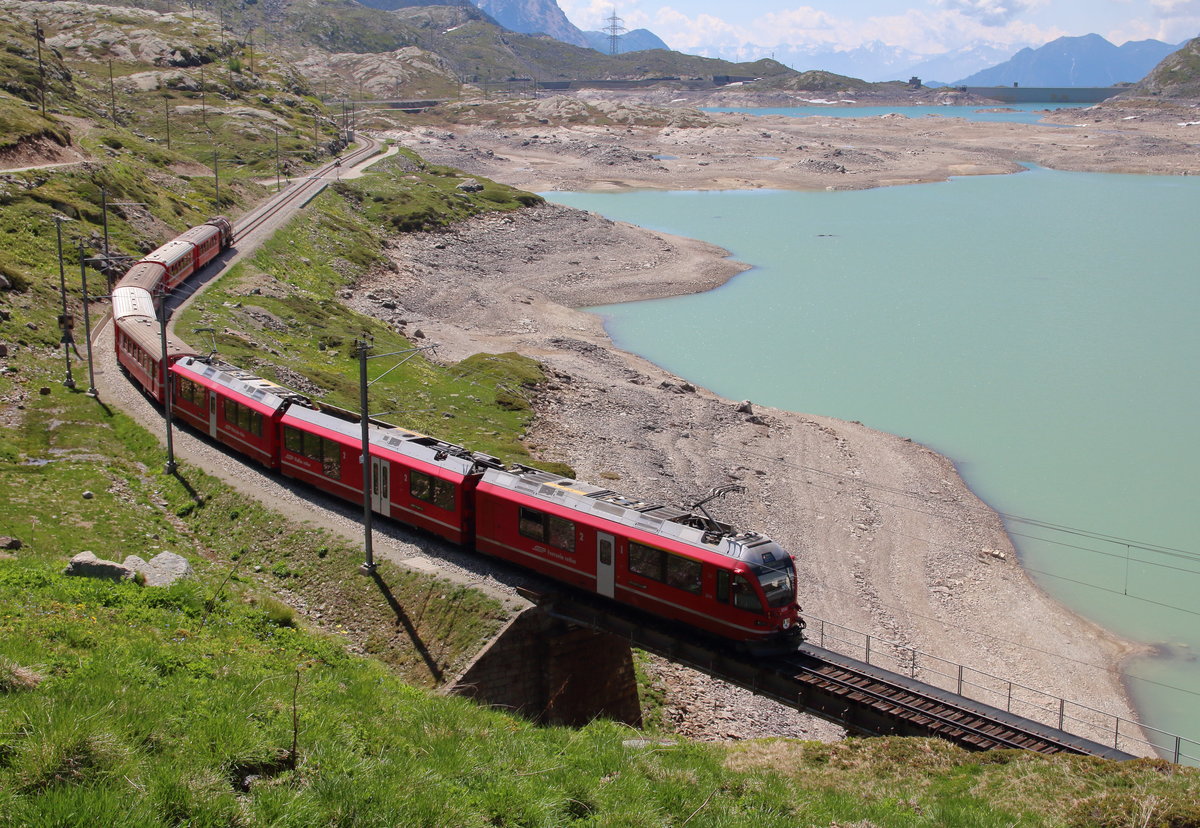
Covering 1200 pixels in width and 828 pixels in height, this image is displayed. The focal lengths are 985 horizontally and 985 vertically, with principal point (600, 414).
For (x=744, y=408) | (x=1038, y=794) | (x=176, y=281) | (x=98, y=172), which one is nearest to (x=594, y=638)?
(x=1038, y=794)

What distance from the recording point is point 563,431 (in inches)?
2202

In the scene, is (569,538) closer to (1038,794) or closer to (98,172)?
(1038,794)

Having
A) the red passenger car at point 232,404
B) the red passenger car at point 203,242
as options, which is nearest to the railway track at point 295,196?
the red passenger car at point 203,242

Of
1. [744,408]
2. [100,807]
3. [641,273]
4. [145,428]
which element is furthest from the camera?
[641,273]

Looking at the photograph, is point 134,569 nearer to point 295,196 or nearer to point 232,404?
point 232,404

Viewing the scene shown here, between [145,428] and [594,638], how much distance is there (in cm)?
2360

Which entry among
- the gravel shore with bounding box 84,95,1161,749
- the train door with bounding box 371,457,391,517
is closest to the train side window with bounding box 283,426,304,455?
the gravel shore with bounding box 84,95,1161,749

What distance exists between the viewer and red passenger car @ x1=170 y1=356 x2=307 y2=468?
36781mm

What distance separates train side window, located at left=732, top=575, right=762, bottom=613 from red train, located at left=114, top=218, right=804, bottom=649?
3 centimetres

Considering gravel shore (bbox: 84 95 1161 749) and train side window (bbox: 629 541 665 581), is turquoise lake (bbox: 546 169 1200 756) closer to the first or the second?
gravel shore (bbox: 84 95 1161 749)

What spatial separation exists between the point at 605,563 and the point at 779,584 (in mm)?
4958

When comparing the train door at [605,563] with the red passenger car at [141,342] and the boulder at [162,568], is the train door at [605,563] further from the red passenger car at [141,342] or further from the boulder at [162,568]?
the red passenger car at [141,342]

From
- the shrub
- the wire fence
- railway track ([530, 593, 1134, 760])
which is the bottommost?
the wire fence

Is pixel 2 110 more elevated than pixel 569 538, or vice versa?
pixel 2 110
